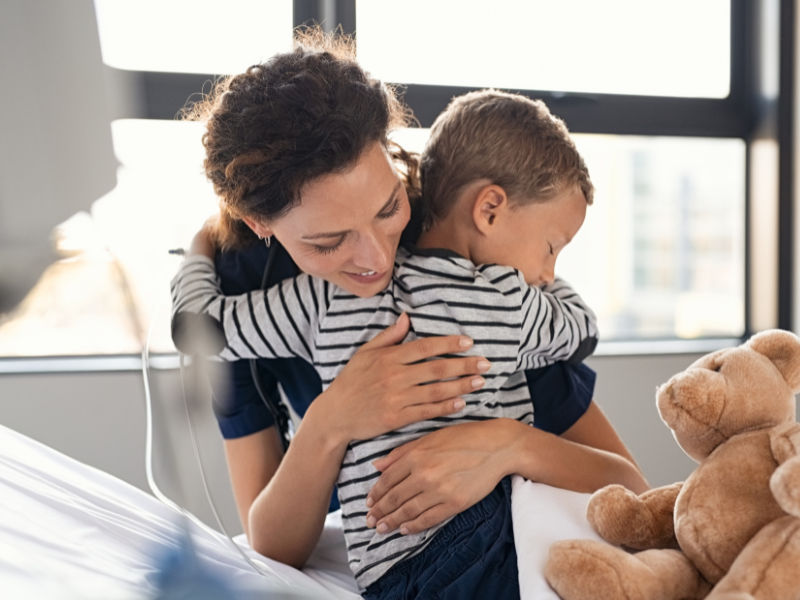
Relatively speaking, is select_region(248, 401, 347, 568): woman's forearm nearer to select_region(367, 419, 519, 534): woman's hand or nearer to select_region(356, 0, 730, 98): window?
select_region(367, 419, 519, 534): woman's hand

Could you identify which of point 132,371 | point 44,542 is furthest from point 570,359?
point 132,371

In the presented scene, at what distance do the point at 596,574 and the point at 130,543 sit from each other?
0.40 m

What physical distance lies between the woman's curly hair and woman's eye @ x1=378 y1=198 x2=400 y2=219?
7cm

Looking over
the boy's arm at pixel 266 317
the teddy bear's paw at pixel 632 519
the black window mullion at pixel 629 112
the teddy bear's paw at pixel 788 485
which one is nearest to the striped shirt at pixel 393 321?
the boy's arm at pixel 266 317

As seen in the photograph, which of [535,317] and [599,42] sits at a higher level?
[599,42]

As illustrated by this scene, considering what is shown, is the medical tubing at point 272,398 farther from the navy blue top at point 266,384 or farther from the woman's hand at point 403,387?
the woman's hand at point 403,387

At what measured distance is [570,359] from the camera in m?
1.13

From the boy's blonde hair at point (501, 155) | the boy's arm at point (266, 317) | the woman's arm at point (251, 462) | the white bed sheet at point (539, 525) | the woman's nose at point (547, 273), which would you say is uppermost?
the boy's blonde hair at point (501, 155)

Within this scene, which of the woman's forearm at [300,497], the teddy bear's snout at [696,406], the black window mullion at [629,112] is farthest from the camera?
the black window mullion at [629,112]

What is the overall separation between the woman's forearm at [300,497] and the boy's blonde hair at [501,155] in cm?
36

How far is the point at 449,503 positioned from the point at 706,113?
173cm

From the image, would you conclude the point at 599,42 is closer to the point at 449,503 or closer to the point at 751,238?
the point at 751,238

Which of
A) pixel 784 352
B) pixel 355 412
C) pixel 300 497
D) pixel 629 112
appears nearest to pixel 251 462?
pixel 300 497

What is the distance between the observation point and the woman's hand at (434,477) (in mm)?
898
